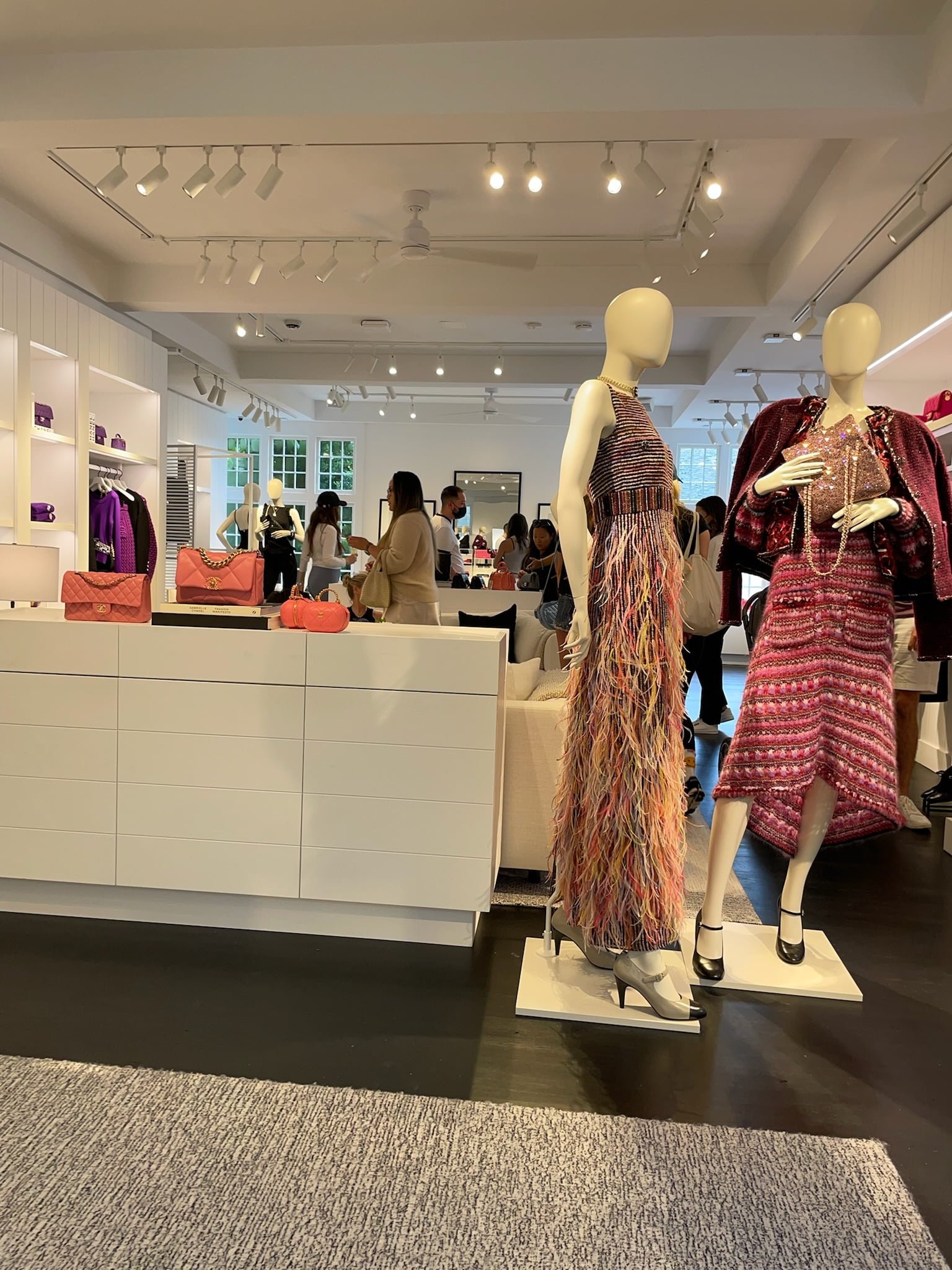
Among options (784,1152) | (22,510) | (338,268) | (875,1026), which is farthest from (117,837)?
(338,268)

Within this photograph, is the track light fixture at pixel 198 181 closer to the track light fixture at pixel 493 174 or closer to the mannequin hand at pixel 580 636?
the track light fixture at pixel 493 174

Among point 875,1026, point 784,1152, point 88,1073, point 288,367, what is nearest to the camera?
point 784,1152

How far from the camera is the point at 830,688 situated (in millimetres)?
2418

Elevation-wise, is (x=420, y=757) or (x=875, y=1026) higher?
(x=420, y=757)

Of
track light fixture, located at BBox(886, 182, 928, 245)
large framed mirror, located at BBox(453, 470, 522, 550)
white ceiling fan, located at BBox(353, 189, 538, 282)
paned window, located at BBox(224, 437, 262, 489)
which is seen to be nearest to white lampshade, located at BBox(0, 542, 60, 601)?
white ceiling fan, located at BBox(353, 189, 538, 282)

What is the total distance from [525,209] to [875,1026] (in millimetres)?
4820

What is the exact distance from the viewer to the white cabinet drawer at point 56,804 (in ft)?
8.89

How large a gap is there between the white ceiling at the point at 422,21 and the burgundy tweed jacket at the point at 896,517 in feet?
5.94

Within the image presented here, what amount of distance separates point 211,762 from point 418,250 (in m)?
3.93

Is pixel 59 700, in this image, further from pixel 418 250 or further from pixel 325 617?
pixel 418 250

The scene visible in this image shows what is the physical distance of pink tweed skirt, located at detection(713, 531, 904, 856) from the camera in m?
2.40

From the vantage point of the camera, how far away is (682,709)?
2301 millimetres

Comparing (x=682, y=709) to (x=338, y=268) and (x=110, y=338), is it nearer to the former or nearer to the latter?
(x=338, y=268)

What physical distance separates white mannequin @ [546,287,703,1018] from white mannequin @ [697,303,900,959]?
34cm
